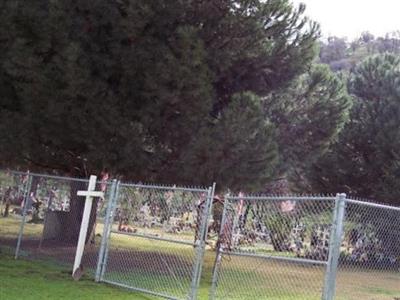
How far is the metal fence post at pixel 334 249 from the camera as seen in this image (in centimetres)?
691

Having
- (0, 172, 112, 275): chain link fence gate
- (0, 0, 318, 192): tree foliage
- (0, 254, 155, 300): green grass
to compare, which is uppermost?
(0, 0, 318, 192): tree foliage

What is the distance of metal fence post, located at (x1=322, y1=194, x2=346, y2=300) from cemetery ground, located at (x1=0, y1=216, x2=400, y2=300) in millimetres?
3763

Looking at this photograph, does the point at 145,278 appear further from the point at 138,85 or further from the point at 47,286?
the point at 138,85

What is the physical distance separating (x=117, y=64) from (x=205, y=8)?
8.46 feet

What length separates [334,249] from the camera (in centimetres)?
701

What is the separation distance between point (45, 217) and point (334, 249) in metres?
7.90

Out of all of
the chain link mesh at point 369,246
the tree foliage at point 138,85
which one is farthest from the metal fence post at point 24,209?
the chain link mesh at point 369,246

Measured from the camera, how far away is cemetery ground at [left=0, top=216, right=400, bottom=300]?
31.7 feet

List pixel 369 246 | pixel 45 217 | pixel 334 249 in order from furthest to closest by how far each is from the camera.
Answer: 1. pixel 45 217
2. pixel 369 246
3. pixel 334 249

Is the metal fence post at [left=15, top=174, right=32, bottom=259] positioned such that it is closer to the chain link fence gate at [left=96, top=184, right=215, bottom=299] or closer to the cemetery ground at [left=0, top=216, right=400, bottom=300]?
the cemetery ground at [left=0, top=216, right=400, bottom=300]

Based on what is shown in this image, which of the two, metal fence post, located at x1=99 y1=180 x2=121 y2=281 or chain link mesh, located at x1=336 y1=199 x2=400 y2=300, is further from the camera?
chain link mesh, located at x1=336 y1=199 x2=400 y2=300

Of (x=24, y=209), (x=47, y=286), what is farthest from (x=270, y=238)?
(x=24, y=209)

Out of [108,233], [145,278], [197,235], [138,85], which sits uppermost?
[138,85]

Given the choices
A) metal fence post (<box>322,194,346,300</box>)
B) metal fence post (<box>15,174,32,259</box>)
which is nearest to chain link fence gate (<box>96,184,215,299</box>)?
metal fence post (<box>15,174,32,259</box>)
